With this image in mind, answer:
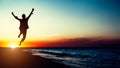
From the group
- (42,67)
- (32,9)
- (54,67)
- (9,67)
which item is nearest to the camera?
(32,9)

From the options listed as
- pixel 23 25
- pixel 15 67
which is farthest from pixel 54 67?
pixel 23 25

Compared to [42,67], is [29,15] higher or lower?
higher

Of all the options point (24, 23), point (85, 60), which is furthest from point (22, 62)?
point (85, 60)

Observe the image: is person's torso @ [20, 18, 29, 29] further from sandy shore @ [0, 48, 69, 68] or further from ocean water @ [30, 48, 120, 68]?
ocean water @ [30, 48, 120, 68]

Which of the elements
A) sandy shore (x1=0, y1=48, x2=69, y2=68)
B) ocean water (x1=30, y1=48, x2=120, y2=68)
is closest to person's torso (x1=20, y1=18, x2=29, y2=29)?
sandy shore (x1=0, y1=48, x2=69, y2=68)

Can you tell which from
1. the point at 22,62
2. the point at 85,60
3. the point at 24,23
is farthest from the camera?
the point at 85,60

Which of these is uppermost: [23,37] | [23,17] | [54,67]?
[23,17]

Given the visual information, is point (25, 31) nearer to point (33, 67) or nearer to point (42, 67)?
point (33, 67)

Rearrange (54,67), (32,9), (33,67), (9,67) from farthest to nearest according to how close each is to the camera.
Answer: (54,67) < (33,67) < (9,67) < (32,9)

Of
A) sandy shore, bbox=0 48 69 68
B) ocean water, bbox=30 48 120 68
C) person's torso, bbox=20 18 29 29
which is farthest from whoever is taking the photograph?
ocean water, bbox=30 48 120 68

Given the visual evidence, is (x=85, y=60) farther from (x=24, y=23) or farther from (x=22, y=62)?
(x=24, y=23)

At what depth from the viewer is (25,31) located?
1324 cm

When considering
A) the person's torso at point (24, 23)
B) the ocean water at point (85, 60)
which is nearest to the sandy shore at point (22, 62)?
the person's torso at point (24, 23)

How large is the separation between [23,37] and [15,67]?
1925 mm
